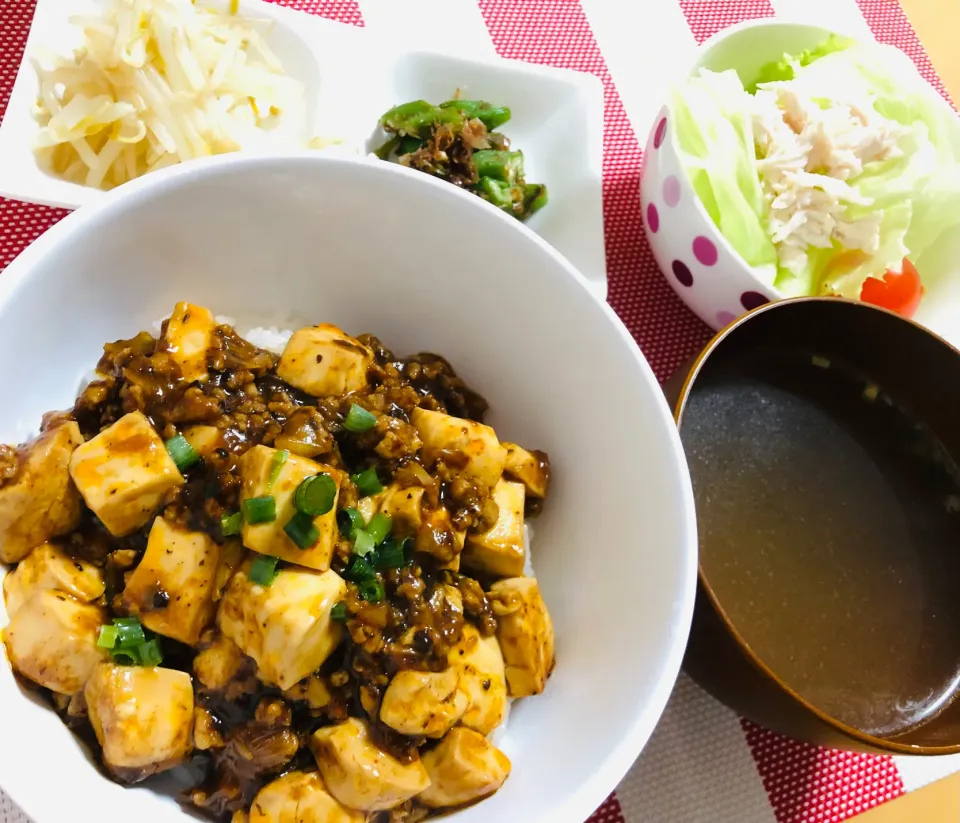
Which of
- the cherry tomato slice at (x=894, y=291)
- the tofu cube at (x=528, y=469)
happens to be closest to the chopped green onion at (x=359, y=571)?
the tofu cube at (x=528, y=469)

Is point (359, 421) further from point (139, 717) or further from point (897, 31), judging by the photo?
point (897, 31)

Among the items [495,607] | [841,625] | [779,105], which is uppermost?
[779,105]

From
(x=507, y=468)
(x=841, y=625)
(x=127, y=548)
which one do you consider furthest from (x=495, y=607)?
(x=841, y=625)

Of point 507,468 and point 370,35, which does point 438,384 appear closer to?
point 507,468

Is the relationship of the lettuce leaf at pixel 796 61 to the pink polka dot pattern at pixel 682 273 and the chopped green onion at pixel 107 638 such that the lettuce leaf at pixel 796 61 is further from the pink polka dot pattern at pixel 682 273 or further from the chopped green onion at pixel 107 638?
the chopped green onion at pixel 107 638

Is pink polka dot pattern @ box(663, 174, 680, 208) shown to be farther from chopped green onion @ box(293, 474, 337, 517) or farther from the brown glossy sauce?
chopped green onion @ box(293, 474, 337, 517)

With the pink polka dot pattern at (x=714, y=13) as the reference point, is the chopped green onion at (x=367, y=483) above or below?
below

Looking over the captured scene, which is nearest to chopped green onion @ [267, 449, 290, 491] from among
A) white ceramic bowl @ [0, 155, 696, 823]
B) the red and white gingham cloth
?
white ceramic bowl @ [0, 155, 696, 823]

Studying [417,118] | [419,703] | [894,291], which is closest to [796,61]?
[894,291]
